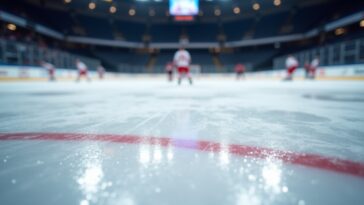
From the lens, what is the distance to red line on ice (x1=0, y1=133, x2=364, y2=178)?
0.78 m

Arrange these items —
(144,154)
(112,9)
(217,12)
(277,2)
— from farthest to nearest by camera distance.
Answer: (217,12), (112,9), (277,2), (144,154)

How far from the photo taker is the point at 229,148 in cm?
98

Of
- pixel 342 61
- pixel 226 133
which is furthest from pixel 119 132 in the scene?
pixel 342 61

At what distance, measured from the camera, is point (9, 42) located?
32.3ft

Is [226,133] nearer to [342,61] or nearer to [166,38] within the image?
[342,61]

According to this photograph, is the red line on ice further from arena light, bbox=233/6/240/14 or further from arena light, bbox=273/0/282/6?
arena light, bbox=233/6/240/14

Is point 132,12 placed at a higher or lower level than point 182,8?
higher

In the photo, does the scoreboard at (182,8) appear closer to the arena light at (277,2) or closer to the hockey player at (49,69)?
the arena light at (277,2)

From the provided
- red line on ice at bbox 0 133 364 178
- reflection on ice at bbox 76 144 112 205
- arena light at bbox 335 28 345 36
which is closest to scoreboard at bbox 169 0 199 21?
arena light at bbox 335 28 345 36

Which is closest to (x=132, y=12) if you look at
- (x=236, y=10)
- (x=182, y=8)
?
(x=182, y=8)

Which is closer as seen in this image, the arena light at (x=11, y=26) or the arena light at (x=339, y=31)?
the arena light at (x=11, y=26)

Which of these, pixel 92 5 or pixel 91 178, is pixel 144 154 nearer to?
pixel 91 178

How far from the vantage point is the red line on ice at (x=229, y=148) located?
0.78 m

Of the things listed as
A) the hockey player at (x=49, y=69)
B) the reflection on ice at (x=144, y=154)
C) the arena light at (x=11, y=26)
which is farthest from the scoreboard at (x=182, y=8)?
the reflection on ice at (x=144, y=154)
